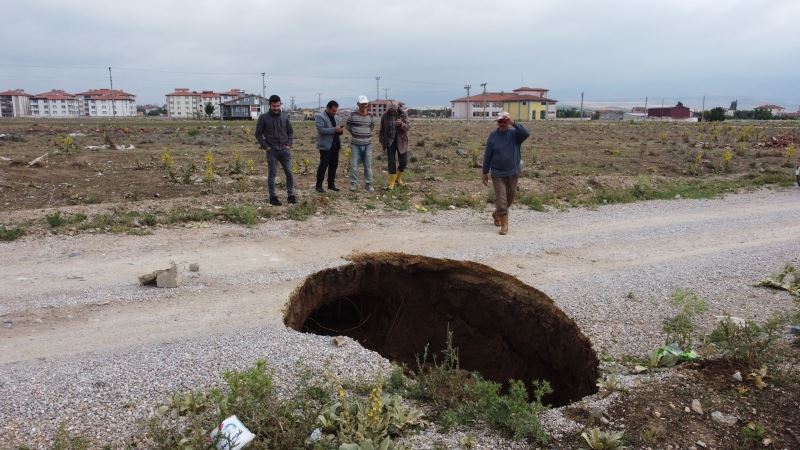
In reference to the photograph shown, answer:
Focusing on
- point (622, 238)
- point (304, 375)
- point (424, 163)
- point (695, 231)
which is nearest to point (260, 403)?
point (304, 375)

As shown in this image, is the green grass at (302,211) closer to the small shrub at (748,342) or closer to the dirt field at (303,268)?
the dirt field at (303,268)

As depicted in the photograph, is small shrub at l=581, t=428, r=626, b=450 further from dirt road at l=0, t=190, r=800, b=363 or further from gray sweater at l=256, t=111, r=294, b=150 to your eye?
gray sweater at l=256, t=111, r=294, b=150

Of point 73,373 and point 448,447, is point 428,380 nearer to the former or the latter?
point 448,447

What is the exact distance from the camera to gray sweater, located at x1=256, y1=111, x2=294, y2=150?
32.8 feet

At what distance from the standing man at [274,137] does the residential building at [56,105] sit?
139 metres

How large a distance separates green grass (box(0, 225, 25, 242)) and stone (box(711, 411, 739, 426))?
848cm

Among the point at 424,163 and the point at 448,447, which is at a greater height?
the point at 424,163

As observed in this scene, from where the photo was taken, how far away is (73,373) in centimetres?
434

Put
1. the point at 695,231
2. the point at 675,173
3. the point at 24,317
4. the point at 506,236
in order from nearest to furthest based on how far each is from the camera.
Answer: the point at 24,317, the point at 506,236, the point at 695,231, the point at 675,173

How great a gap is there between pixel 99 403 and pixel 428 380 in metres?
2.32

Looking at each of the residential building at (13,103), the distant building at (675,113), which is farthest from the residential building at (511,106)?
the residential building at (13,103)

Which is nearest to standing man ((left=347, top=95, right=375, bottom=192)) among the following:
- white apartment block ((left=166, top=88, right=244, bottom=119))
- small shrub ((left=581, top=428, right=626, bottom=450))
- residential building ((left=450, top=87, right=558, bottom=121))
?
small shrub ((left=581, top=428, right=626, bottom=450))

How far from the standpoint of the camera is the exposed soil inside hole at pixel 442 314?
243 inches

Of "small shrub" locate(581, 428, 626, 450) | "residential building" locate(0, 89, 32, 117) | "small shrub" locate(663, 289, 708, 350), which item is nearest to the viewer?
"small shrub" locate(581, 428, 626, 450)
